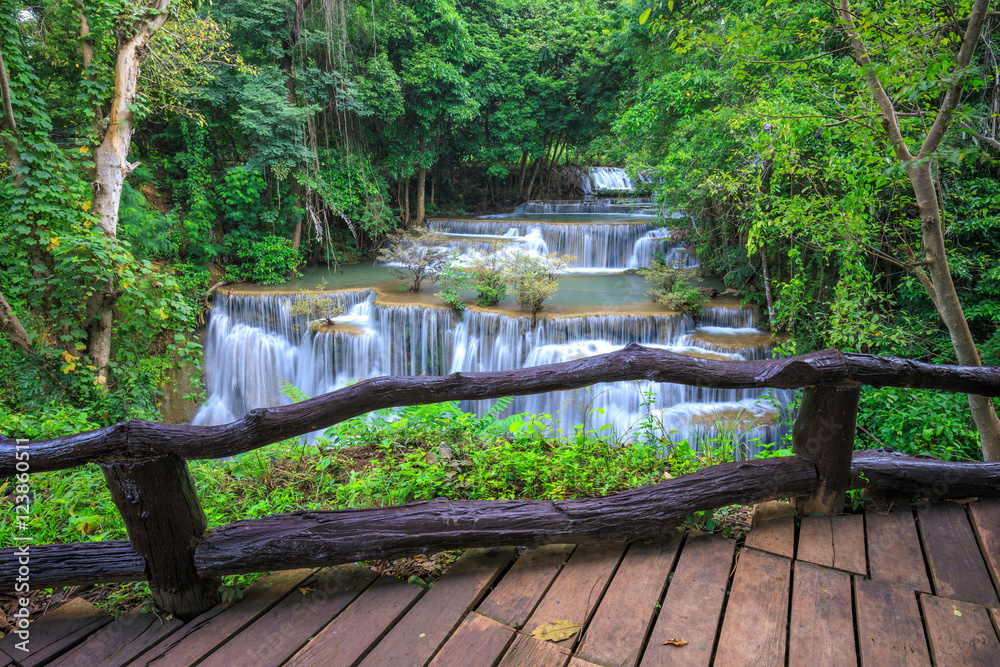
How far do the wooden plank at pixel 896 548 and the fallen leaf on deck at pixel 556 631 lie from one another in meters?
1.23

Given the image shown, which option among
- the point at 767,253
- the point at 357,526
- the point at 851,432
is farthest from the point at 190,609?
the point at 767,253

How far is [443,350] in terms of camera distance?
977 centimetres

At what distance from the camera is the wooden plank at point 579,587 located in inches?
75.6

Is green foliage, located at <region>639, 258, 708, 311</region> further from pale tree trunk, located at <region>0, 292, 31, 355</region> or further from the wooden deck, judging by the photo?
pale tree trunk, located at <region>0, 292, 31, 355</region>

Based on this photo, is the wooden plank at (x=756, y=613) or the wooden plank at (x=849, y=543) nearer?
the wooden plank at (x=756, y=613)

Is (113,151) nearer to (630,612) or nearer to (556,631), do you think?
(556,631)

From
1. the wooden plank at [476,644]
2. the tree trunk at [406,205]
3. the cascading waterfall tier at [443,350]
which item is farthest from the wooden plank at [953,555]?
the tree trunk at [406,205]

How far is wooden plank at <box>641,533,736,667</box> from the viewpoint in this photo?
1743mm

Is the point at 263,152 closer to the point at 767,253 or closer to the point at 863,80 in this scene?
the point at 767,253

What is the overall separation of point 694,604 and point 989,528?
1.52 meters

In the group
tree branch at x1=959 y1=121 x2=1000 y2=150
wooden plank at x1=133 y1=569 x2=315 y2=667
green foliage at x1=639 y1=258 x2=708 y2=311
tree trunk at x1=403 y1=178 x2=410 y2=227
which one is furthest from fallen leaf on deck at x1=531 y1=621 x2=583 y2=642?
tree trunk at x1=403 y1=178 x2=410 y2=227

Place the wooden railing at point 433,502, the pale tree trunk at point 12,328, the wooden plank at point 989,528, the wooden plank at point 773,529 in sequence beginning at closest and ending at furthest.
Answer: the wooden railing at point 433,502, the wooden plank at point 989,528, the wooden plank at point 773,529, the pale tree trunk at point 12,328

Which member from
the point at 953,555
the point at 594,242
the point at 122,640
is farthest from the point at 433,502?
the point at 594,242

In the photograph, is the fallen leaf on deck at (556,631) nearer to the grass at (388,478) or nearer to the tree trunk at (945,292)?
the grass at (388,478)
